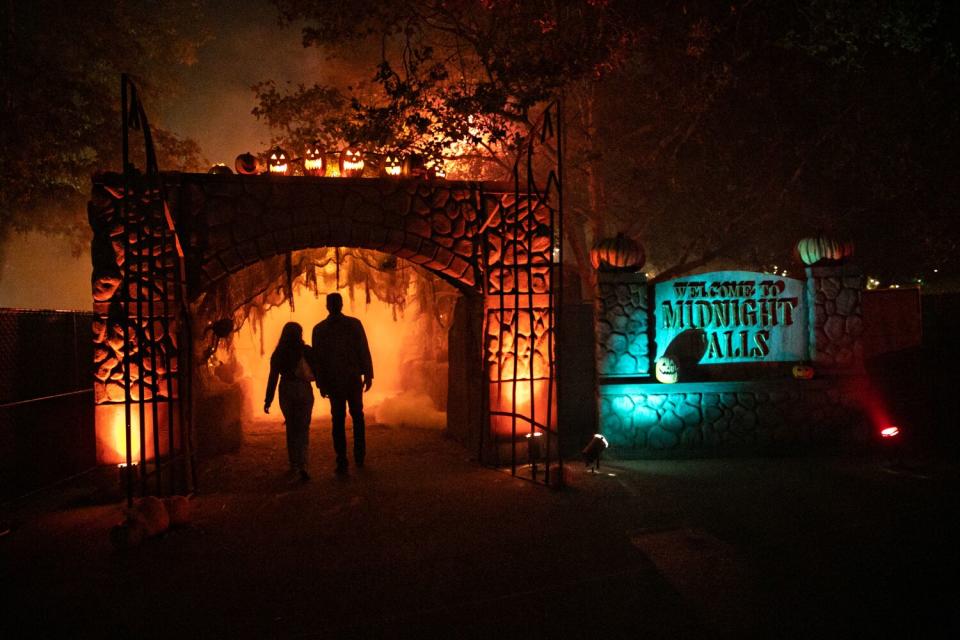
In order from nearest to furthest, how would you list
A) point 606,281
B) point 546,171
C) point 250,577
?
point 250,577 → point 606,281 → point 546,171

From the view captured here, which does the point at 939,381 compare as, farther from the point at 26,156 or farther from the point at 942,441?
the point at 26,156

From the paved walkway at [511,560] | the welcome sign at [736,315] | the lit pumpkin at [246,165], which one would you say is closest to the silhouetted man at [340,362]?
the paved walkway at [511,560]

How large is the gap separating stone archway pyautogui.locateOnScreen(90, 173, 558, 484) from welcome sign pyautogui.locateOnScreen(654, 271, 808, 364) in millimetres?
1877

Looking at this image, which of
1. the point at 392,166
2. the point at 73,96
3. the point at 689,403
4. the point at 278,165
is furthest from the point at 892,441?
the point at 73,96

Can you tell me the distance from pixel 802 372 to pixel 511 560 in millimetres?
5968

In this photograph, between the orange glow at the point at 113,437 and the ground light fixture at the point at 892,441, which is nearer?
the orange glow at the point at 113,437

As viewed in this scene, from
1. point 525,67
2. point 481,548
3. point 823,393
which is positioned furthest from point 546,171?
point 481,548

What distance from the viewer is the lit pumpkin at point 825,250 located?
9312 mm

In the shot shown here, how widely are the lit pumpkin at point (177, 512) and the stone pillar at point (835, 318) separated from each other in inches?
331

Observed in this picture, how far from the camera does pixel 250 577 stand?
16.1ft

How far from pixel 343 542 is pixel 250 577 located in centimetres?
Answer: 93

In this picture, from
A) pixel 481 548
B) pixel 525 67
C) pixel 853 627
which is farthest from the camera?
pixel 525 67

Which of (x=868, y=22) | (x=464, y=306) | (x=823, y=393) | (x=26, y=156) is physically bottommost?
(x=823, y=393)

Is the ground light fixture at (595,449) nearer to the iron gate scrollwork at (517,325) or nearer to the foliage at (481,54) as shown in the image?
the iron gate scrollwork at (517,325)
